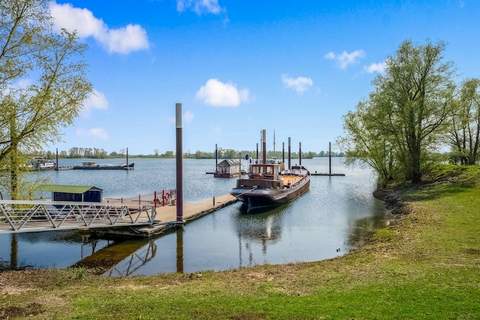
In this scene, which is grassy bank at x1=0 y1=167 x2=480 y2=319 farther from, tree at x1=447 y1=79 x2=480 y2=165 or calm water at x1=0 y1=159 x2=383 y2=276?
tree at x1=447 y1=79 x2=480 y2=165

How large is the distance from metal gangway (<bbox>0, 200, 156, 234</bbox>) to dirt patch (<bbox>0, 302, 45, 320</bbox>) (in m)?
4.15

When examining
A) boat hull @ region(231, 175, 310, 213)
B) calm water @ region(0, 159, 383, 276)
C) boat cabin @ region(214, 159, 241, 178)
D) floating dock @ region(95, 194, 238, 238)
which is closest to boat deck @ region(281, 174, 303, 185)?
boat hull @ region(231, 175, 310, 213)

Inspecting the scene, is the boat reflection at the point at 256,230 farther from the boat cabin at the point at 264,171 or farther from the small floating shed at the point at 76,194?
the small floating shed at the point at 76,194

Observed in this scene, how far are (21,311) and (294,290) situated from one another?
721 centimetres

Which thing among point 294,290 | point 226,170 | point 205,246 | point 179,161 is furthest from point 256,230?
point 226,170

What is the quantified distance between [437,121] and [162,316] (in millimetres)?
36586

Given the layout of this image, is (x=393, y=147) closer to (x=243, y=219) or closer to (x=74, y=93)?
(x=243, y=219)

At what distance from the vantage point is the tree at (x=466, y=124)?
39.5 m

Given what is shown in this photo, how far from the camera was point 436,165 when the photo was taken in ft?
147

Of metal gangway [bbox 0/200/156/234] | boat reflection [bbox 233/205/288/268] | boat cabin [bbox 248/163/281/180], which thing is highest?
boat cabin [bbox 248/163/281/180]

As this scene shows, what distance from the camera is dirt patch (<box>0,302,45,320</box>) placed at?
31.1ft

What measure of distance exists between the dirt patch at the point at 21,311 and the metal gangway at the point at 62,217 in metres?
4.15

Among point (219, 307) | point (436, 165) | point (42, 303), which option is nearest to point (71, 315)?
point (42, 303)

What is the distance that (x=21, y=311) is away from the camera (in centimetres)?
978
